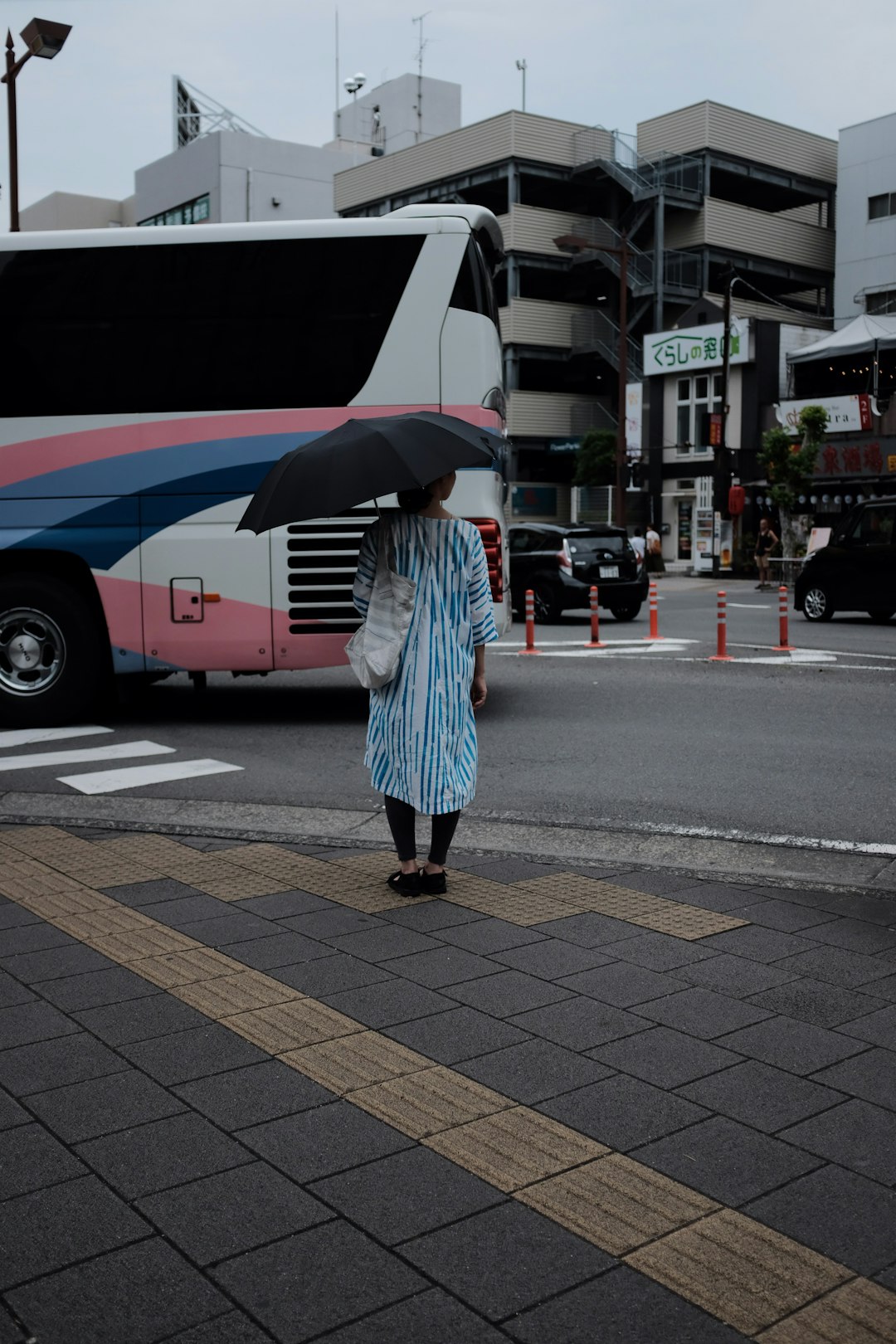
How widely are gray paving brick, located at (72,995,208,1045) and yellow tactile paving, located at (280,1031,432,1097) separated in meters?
0.43

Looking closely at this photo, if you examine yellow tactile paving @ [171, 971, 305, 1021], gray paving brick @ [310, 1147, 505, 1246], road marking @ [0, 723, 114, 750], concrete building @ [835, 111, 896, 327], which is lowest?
gray paving brick @ [310, 1147, 505, 1246]

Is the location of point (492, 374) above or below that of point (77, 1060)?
above

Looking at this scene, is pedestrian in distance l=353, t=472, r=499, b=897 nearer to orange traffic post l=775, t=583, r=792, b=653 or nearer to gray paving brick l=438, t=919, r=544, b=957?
gray paving brick l=438, t=919, r=544, b=957

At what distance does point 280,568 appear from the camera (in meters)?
10.4

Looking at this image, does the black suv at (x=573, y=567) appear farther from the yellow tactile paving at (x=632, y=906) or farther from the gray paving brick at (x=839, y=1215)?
the gray paving brick at (x=839, y=1215)

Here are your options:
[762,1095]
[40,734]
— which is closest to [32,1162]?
[762,1095]

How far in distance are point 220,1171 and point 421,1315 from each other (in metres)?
0.75

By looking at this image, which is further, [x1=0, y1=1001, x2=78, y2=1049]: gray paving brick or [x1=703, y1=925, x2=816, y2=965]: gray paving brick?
[x1=703, y1=925, x2=816, y2=965]: gray paving brick

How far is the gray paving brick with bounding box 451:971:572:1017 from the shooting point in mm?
4227

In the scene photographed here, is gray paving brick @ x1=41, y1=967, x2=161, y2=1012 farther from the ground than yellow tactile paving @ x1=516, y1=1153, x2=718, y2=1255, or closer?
farther from the ground

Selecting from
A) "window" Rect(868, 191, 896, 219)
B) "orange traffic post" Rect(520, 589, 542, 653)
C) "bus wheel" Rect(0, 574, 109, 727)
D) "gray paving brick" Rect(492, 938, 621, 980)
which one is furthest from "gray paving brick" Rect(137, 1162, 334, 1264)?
"window" Rect(868, 191, 896, 219)

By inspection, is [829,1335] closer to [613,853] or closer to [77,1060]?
[77,1060]

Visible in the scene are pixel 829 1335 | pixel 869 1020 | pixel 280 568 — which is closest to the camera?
pixel 829 1335

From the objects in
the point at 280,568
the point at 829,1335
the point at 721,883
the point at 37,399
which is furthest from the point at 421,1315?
the point at 37,399
